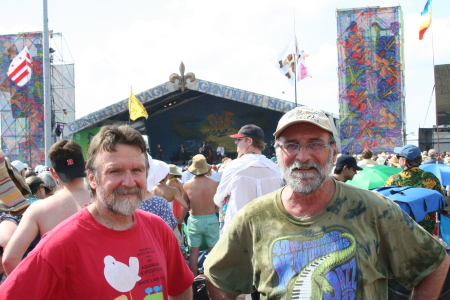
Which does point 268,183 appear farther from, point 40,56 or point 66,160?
point 40,56

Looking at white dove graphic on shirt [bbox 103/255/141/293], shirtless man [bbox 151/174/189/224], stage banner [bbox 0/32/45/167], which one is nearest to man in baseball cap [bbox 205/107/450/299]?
white dove graphic on shirt [bbox 103/255/141/293]

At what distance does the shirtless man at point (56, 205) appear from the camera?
8.75 ft

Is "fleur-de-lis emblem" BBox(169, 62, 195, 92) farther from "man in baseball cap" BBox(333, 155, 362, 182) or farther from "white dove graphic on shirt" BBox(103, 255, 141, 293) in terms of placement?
"white dove graphic on shirt" BBox(103, 255, 141, 293)

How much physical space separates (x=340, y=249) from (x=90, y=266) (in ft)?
3.37

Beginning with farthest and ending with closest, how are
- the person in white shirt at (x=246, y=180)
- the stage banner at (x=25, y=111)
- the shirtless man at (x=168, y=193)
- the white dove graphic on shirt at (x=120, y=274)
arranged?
the stage banner at (x=25, y=111) < the shirtless man at (x=168, y=193) < the person in white shirt at (x=246, y=180) < the white dove graphic on shirt at (x=120, y=274)

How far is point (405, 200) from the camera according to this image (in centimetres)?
378

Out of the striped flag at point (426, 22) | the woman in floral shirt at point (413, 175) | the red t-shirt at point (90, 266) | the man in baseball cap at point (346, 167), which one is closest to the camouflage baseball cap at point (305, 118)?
the red t-shirt at point (90, 266)

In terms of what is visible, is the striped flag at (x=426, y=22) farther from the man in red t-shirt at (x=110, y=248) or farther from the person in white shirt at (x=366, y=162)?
the man in red t-shirt at (x=110, y=248)

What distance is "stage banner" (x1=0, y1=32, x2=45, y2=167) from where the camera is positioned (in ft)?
83.3

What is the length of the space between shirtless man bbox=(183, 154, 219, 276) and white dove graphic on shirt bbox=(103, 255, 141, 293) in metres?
4.70

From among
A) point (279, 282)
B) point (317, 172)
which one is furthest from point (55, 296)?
point (317, 172)

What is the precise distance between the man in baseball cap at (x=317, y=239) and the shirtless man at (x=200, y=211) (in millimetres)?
4548

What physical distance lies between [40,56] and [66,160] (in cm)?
2479

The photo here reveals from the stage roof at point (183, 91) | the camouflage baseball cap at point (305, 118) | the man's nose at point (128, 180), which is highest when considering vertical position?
the stage roof at point (183, 91)
